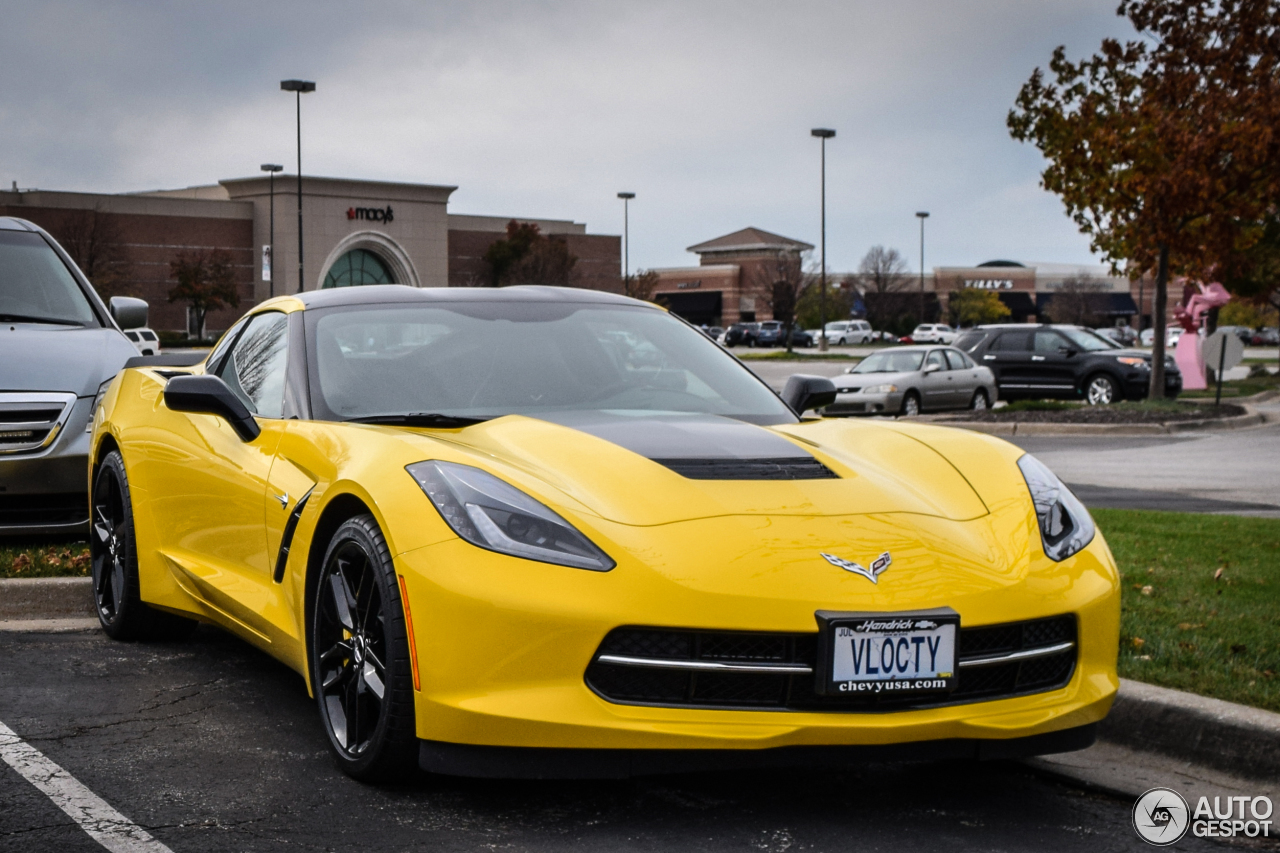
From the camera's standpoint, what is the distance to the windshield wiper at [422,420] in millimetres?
4492

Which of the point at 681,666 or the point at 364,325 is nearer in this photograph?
the point at 681,666

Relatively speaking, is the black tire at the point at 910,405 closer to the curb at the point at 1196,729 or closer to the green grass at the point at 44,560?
the green grass at the point at 44,560

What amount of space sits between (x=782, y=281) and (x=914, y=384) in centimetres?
7116

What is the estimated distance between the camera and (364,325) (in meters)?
5.03

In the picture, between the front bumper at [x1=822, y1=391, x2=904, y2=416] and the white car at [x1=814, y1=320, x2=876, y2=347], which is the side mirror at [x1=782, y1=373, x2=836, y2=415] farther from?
→ the white car at [x1=814, y1=320, x2=876, y2=347]

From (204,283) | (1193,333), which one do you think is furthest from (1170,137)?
(204,283)

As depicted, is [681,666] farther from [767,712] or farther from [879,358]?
[879,358]

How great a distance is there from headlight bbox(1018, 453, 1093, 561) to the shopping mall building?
68.1 m

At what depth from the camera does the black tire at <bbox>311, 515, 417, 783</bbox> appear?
3646 millimetres

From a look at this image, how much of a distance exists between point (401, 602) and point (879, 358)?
22223mm

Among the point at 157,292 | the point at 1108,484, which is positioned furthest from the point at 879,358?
the point at 157,292

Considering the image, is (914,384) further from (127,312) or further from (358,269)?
(358,269)

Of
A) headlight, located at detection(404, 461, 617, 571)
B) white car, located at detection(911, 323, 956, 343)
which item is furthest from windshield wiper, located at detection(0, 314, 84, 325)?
white car, located at detection(911, 323, 956, 343)

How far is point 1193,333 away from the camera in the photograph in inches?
1227
